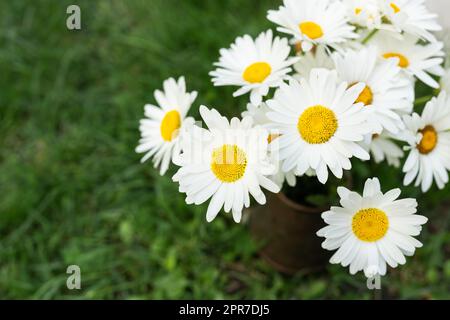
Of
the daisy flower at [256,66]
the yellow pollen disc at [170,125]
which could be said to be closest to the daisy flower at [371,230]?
the daisy flower at [256,66]

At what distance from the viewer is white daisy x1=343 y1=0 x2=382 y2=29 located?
100 cm

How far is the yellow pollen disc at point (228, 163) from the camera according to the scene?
0.98 meters

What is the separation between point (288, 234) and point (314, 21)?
0.67m

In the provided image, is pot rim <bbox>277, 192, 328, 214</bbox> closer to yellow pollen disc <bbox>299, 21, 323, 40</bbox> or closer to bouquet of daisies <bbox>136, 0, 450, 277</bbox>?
bouquet of daisies <bbox>136, 0, 450, 277</bbox>

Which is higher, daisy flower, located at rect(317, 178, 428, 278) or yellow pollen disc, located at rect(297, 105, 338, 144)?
yellow pollen disc, located at rect(297, 105, 338, 144)

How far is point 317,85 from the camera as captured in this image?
3.16 feet

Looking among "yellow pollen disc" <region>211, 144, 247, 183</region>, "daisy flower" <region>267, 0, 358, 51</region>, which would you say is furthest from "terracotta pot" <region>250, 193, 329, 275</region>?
"daisy flower" <region>267, 0, 358, 51</region>

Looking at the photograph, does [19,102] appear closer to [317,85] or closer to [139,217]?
[139,217]

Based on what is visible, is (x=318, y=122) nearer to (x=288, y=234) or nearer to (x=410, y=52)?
(x=410, y=52)

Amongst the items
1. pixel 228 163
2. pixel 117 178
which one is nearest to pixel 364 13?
pixel 228 163

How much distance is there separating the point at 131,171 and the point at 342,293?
907 millimetres

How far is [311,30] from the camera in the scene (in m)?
1.05

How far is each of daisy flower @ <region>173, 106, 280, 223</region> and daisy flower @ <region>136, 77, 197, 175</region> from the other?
77mm

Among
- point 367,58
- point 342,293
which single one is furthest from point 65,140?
point 367,58
